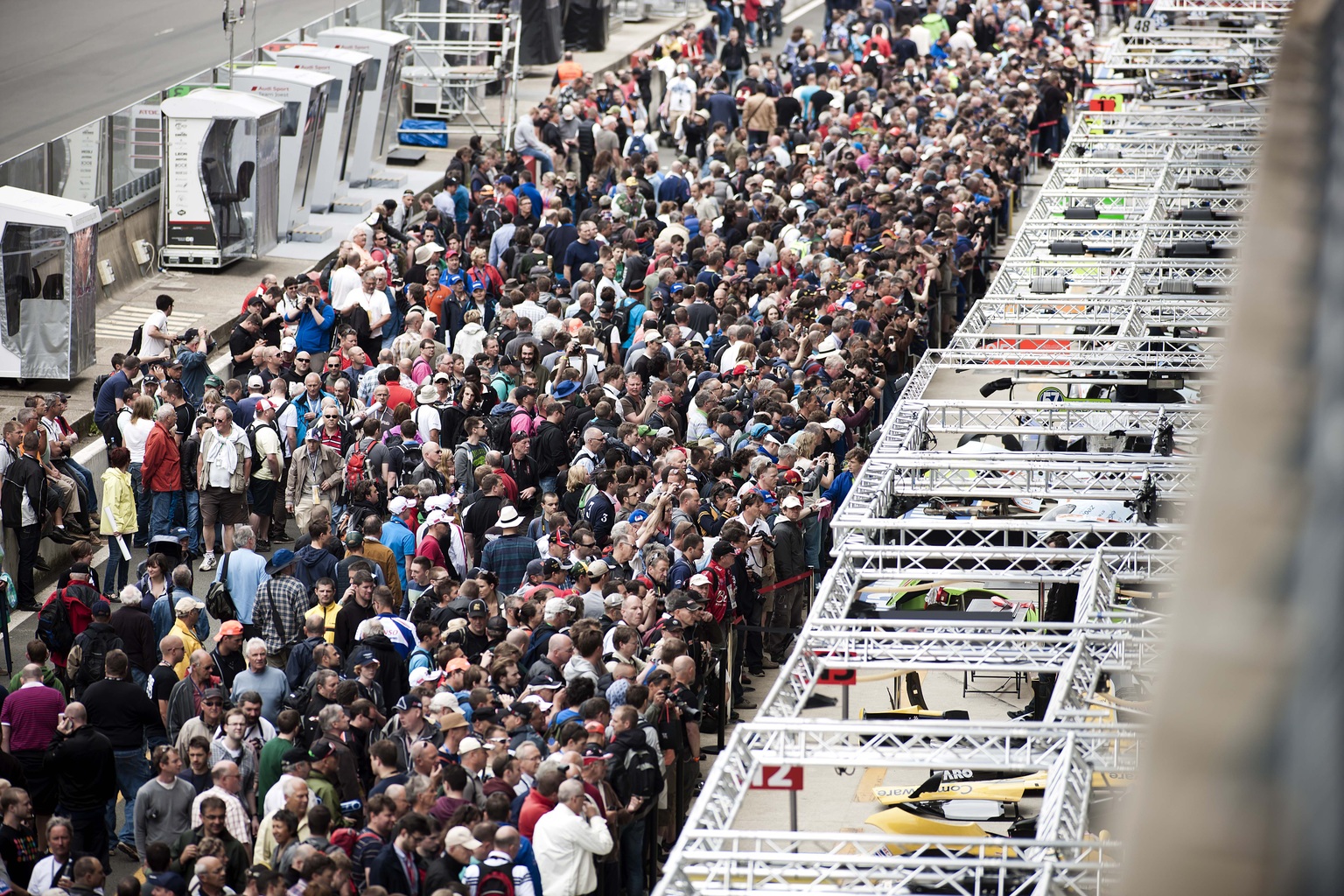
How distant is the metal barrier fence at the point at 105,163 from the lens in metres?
21.2

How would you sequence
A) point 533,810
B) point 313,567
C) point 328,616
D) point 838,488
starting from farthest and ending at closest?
point 838,488 < point 313,567 < point 328,616 < point 533,810

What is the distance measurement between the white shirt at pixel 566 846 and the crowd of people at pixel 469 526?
0.02 meters

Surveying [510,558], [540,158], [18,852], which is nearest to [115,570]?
[510,558]

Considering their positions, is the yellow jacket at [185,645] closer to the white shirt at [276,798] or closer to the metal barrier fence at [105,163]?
the white shirt at [276,798]

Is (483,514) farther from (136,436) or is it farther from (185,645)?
(136,436)

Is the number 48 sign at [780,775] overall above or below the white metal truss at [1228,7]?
below

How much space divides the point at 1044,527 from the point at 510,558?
13.0ft

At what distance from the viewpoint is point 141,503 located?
15281mm

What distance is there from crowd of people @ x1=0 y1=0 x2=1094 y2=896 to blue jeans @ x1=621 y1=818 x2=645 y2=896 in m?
0.02

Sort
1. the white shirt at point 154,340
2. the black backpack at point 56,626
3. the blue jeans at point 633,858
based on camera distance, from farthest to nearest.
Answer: the white shirt at point 154,340 < the black backpack at point 56,626 < the blue jeans at point 633,858

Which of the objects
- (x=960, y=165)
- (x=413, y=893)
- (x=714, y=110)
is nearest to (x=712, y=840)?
(x=413, y=893)

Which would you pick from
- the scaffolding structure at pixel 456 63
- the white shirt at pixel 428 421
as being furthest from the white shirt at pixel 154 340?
the scaffolding structure at pixel 456 63

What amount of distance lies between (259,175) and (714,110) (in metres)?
11.1

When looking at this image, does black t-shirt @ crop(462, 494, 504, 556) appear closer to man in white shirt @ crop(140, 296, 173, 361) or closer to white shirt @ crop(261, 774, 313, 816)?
white shirt @ crop(261, 774, 313, 816)
